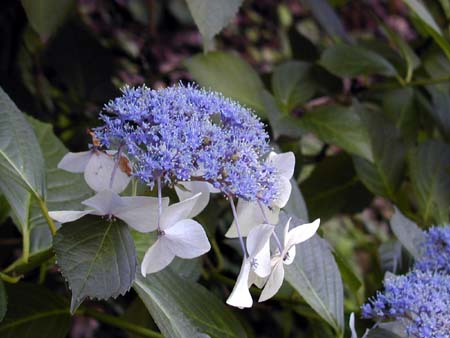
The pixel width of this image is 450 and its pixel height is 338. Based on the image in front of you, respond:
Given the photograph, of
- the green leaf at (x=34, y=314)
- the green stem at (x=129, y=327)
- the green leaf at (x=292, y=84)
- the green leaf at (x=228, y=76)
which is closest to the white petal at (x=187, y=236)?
the green stem at (x=129, y=327)

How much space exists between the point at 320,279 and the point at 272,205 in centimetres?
23

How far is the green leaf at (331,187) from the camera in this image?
158 centimetres

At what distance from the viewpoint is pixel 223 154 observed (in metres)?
0.73

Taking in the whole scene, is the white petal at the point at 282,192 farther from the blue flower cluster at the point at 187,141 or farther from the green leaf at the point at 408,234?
the green leaf at the point at 408,234

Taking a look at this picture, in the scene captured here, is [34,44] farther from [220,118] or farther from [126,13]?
[220,118]

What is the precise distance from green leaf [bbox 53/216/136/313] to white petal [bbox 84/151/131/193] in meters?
0.03

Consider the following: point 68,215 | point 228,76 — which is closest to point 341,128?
point 228,76

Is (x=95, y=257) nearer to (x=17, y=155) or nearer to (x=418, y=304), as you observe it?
(x=17, y=155)

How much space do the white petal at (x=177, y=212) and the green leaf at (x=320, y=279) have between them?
0.29 metres

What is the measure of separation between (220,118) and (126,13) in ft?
4.34

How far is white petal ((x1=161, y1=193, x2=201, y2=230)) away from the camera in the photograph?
0.71 m

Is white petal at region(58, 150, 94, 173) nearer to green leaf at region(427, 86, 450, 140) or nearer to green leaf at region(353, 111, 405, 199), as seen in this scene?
green leaf at region(353, 111, 405, 199)

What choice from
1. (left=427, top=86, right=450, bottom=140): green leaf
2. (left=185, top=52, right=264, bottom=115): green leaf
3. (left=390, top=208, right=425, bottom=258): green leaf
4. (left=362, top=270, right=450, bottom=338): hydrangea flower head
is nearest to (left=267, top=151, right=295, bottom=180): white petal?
(left=362, top=270, right=450, bottom=338): hydrangea flower head

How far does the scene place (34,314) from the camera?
101 cm
